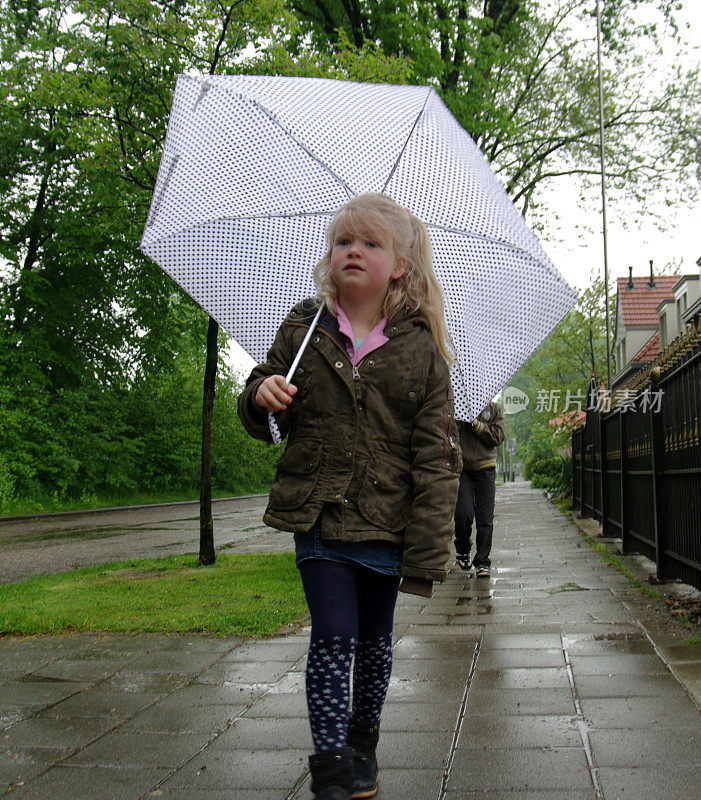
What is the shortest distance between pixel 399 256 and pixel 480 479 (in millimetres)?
5314

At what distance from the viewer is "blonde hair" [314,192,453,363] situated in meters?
2.84

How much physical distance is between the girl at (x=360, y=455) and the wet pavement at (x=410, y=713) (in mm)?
432

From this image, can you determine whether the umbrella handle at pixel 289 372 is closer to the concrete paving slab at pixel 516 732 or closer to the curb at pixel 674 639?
the concrete paving slab at pixel 516 732

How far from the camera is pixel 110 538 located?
15.2m

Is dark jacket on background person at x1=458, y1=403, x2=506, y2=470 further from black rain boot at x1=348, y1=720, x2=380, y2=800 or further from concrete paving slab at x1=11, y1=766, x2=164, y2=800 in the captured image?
concrete paving slab at x1=11, y1=766, x2=164, y2=800

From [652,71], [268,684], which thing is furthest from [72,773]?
[652,71]

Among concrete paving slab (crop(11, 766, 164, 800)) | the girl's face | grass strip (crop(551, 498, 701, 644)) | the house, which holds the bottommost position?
concrete paving slab (crop(11, 766, 164, 800))

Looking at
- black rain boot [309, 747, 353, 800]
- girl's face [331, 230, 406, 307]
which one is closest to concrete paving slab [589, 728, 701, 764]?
black rain boot [309, 747, 353, 800]

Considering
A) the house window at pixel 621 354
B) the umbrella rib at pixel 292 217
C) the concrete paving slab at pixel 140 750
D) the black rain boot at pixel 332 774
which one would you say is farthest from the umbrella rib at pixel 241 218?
the house window at pixel 621 354

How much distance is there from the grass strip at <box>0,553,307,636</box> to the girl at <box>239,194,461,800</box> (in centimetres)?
281

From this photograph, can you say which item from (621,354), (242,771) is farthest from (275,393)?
(621,354)

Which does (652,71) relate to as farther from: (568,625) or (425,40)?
(568,625)

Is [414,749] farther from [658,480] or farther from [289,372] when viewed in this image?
[658,480]

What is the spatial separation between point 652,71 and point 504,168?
3.77m
